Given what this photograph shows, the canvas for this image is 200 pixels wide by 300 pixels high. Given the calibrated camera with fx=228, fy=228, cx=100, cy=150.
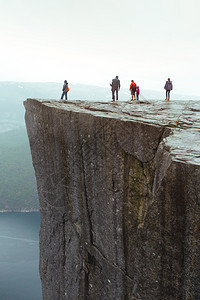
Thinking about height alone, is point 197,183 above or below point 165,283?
above

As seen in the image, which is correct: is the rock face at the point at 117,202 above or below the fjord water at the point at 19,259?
above

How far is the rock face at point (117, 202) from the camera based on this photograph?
3893 millimetres

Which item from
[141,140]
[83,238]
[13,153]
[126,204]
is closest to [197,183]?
[141,140]

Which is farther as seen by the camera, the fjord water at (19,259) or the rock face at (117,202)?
the fjord water at (19,259)

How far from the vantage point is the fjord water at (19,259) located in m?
30.1

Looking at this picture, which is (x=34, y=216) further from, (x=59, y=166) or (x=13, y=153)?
(x=13, y=153)

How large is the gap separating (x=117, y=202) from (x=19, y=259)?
38082mm

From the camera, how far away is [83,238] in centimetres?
803

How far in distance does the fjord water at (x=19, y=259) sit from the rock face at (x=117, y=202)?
24.2 metres

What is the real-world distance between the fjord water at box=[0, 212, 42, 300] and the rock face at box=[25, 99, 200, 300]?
2419 cm

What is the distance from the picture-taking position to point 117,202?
6.56 m

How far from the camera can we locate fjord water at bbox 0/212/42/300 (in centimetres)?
3009

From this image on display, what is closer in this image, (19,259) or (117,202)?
(117,202)

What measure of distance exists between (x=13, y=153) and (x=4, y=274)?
85.5 metres
